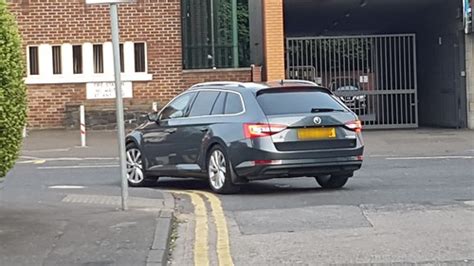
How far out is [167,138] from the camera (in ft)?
44.7

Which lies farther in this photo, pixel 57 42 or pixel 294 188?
pixel 57 42

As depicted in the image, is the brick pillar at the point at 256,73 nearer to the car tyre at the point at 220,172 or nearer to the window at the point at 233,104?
the window at the point at 233,104

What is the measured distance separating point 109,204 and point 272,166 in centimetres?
220

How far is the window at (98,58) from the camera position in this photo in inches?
1065

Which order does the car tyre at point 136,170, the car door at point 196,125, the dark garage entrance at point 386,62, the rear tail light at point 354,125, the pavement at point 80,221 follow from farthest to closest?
the dark garage entrance at point 386,62
the car tyre at point 136,170
the car door at point 196,125
the rear tail light at point 354,125
the pavement at point 80,221

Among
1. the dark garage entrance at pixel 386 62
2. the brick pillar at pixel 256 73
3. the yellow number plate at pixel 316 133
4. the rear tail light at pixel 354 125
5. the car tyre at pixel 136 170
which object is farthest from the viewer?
the dark garage entrance at pixel 386 62

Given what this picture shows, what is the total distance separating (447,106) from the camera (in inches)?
1152

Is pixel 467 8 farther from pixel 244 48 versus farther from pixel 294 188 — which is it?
pixel 294 188

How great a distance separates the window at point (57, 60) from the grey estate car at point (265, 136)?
14.3 meters

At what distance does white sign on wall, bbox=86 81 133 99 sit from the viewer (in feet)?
88.0

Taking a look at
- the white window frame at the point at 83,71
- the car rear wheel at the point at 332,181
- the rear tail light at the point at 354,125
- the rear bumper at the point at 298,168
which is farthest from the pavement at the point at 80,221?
the white window frame at the point at 83,71

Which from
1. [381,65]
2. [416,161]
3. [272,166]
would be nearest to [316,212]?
[272,166]

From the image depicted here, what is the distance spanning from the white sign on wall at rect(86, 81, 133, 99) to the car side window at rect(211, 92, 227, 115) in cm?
1420

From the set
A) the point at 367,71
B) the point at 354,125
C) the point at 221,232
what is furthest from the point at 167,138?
the point at 367,71
